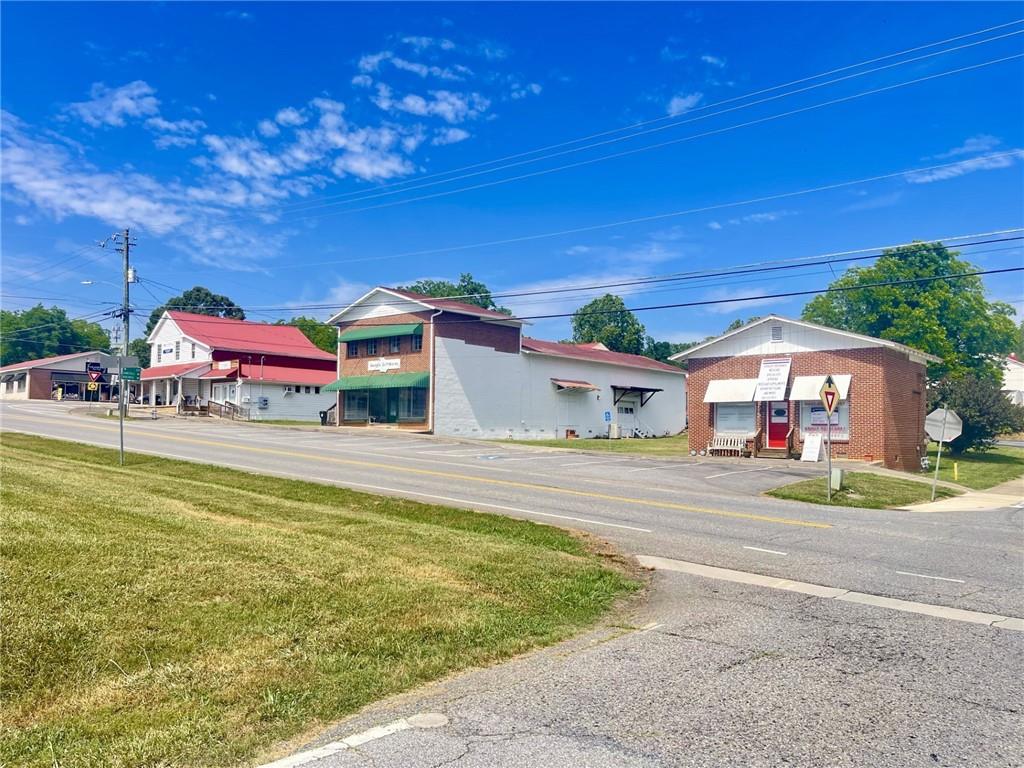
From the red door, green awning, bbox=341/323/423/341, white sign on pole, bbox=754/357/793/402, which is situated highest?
green awning, bbox=341/323/423/341

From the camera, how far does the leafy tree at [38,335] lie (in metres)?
97.9

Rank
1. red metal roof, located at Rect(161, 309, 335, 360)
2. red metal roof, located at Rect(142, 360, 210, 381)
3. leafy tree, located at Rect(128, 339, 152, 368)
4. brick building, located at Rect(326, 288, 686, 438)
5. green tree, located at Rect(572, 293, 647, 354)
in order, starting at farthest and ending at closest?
leafy tree, located at Rect(128, 339, 152, 368) → green tree, located at Rect(572, 293, 647, 354) → red metal roof, located at Rect(161, 309, 335, 360) → red metal roof, located at Rect(142, 360, 210, 381) → brick building, located at Rect(326, 288, 686, 438)

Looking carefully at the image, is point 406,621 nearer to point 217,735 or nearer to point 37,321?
point 217,735

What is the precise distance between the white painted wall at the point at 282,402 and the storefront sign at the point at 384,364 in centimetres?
603

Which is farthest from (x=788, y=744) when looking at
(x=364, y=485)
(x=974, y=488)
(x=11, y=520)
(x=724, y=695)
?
(x=974, y=488)

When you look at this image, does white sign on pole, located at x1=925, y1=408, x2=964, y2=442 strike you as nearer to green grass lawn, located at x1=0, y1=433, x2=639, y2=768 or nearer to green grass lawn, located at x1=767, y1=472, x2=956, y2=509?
green grass lawn, located at x1=767, y1=472, x2=956, y2=509

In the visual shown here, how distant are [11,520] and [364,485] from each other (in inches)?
412

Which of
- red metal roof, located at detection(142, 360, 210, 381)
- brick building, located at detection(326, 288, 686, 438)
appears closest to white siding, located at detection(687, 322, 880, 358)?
brick building, located at detection(326, 288, 686, 438)

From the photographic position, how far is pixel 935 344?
56188 millimetres

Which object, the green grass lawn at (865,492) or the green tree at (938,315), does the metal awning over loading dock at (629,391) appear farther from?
the green grass lawn at (865,492)

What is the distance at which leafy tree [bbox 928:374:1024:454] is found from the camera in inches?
1390

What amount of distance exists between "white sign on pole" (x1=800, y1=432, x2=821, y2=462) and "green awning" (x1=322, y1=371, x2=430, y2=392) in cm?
2095

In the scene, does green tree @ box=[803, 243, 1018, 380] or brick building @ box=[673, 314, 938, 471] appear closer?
brick building @ box=[673, 314, 938, 471]

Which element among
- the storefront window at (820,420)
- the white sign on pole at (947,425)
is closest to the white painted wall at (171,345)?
the storefront window at (820,420)
